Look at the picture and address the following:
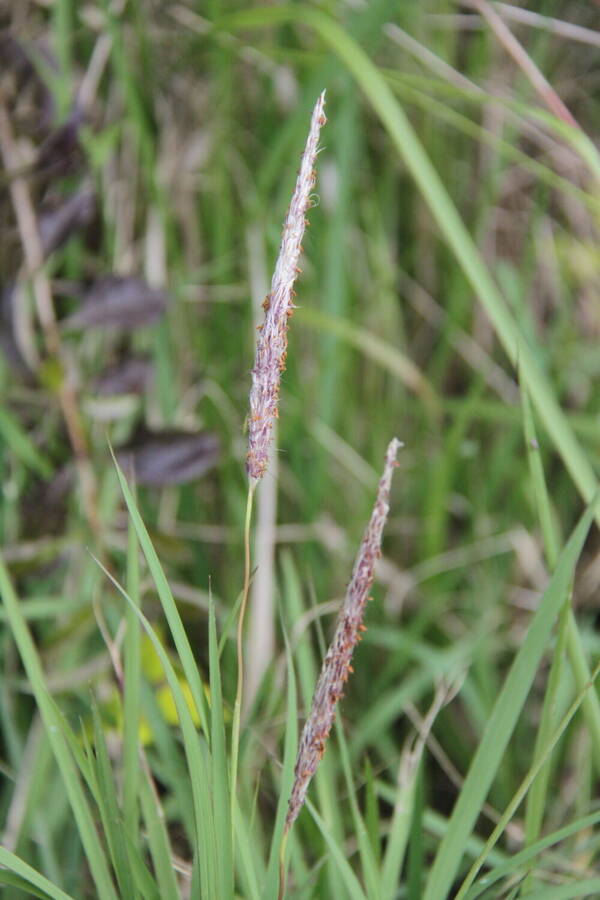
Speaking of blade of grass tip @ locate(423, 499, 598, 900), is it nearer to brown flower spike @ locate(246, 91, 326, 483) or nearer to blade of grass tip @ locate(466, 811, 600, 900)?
blade of grass tip @ locate(466, 811, 600, 900)

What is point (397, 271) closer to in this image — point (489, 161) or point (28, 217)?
point (489, 161)

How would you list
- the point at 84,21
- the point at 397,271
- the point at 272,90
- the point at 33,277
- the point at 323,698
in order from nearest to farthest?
the point at 323,698 < the point at 33,277 < the point at 84,21 < the point at 272,90 < the point at 397,271

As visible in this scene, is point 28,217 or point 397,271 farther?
point 397,271

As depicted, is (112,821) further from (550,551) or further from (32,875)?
(550,551)

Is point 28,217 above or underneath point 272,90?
underneath

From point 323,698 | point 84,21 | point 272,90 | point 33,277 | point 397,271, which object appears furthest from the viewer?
point 397,271

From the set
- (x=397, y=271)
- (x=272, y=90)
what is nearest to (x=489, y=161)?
(x=397, y=271)
